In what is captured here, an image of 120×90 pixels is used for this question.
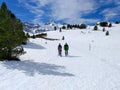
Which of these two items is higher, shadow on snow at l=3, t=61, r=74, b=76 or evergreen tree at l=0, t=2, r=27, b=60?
evergreen tree at l=0, t=2, r=27, b=60

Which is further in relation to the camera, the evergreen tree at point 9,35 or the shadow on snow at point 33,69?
the evergreen tree at point 9,35

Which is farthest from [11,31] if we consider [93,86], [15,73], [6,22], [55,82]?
[93,86]

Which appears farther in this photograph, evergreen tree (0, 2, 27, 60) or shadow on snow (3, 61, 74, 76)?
evergreen tree (0, 2, 27, 60)

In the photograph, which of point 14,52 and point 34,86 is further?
point 14,52

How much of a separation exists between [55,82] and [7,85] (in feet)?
10.2

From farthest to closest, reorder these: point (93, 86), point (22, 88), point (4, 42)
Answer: point (4, 42), point (93, 86), point (22, 88)

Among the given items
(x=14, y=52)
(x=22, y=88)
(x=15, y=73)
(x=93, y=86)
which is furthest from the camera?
(x=14, y=52)

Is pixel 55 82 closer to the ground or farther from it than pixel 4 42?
closer to the ground

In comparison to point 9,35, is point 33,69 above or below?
below

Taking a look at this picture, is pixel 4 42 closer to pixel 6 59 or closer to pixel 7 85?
pixel 6 59

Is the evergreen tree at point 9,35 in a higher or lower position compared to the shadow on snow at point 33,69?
higher

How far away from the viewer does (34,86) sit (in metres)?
11.9

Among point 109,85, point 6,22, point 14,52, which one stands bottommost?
point 109,85

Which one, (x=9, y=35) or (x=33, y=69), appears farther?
(x=9, y=35)
